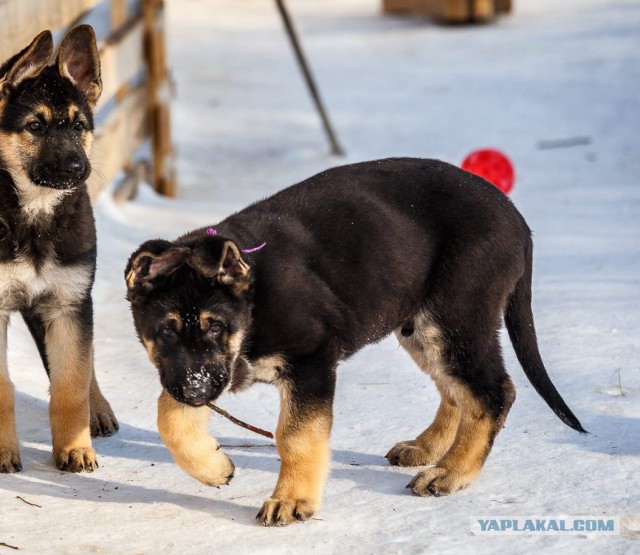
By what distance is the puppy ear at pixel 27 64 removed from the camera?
4.24 metres

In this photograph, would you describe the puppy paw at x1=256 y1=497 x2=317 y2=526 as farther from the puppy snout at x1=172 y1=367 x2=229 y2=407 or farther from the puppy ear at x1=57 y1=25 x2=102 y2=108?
the puppy ear at x1=57 y1=25 x2=102 y2=108

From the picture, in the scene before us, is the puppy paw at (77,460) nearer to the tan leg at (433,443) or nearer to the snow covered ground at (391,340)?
the snow covered ground at (391,340)

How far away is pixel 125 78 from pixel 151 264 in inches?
197

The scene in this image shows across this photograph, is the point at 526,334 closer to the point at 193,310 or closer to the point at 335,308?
the point at 335,308

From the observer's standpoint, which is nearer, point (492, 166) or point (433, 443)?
point (433, 443)

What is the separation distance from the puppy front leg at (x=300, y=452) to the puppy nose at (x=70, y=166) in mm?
1249

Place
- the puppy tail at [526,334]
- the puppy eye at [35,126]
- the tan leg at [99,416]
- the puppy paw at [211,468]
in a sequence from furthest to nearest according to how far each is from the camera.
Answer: the tan leg at [99,416]
the puppy eye at [35,126]
the puppy tail at [526,334]
the puppy paw at [211,468]

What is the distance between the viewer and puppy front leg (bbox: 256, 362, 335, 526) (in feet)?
11.7

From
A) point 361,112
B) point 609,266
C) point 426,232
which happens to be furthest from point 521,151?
point 426,232

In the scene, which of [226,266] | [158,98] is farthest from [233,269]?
[158,98]

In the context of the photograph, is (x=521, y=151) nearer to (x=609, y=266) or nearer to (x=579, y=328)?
(x=609, y=266)

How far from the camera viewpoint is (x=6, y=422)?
13.8ft

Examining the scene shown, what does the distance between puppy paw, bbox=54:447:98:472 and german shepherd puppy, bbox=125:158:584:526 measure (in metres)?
0.66

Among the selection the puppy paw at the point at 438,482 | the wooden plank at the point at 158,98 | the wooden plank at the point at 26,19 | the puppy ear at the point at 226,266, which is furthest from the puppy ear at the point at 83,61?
the wooden plank at the point at 158,98
